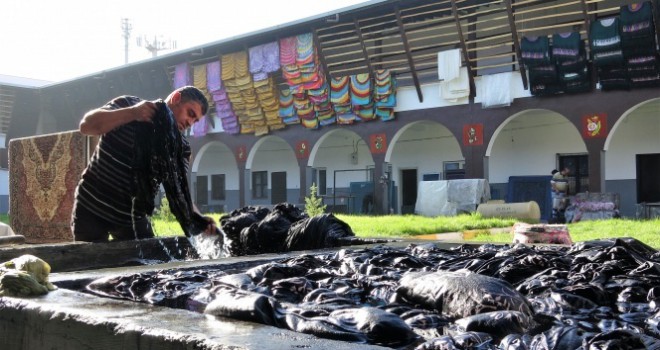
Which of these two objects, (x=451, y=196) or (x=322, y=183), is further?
(x=322, y=183)

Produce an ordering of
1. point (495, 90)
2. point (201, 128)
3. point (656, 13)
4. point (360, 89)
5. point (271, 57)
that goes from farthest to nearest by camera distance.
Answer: point (201, 128), point (271, 57), point (360, 89), point (495, 90), point (656, 13)

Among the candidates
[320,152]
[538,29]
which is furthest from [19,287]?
[320,152]

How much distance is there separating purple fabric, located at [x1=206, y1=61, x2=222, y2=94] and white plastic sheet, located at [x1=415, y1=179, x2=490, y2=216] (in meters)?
8.09

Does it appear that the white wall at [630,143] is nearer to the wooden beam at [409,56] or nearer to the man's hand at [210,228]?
the wooden beam at [409,56]

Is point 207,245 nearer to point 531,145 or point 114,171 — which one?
point 114,171

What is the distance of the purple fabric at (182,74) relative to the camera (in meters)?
22.5

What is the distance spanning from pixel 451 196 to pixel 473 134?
1739 mm

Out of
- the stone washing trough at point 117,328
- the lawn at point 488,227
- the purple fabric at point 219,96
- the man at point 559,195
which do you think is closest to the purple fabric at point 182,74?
the purple fabric at point 219,96

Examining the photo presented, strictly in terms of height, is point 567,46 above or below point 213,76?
below

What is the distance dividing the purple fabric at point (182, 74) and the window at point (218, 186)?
15.9 feet

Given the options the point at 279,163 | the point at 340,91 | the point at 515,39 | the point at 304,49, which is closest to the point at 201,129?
the point at 279,163

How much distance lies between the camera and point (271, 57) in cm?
2008

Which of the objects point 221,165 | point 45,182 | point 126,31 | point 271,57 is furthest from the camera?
point 126,31

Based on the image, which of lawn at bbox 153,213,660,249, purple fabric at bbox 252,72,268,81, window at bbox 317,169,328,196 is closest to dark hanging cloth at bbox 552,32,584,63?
lawn at bbox 153,213,660,249
